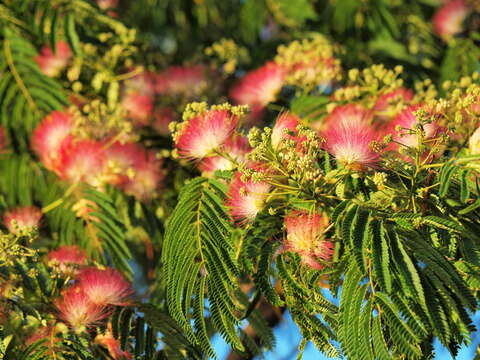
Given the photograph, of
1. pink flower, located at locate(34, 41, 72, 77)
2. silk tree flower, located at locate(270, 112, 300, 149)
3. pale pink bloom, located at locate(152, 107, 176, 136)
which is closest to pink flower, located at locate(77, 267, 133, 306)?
silk tree flower, located at locate(270, 112, 300, 149)

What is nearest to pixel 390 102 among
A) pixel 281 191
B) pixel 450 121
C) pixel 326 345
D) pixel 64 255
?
pixel 450 121

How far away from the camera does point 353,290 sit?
204 cm

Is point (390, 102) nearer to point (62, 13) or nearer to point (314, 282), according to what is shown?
point (314, 282)

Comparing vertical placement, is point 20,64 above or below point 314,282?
above

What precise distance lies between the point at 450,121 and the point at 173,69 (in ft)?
7.18

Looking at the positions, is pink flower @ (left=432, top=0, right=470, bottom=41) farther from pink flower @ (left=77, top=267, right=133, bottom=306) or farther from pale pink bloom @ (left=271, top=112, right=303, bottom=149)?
pink flower @ (left=77, top=267, right=133, bottom=306)

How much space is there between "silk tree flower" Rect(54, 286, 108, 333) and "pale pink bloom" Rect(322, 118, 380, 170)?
3.06ft

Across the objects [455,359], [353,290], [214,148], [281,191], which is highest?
[214,148]

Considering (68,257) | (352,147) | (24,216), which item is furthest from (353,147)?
(24,216)

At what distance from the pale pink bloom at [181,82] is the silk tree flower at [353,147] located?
184cm

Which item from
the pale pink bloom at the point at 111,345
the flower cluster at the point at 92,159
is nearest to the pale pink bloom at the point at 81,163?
the flower cluster at the point at 92,159

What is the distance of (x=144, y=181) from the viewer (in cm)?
348

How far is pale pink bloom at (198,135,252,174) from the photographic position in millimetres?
2570

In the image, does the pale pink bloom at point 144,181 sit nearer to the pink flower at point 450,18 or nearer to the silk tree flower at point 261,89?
the silk tree flower at point 261,89
